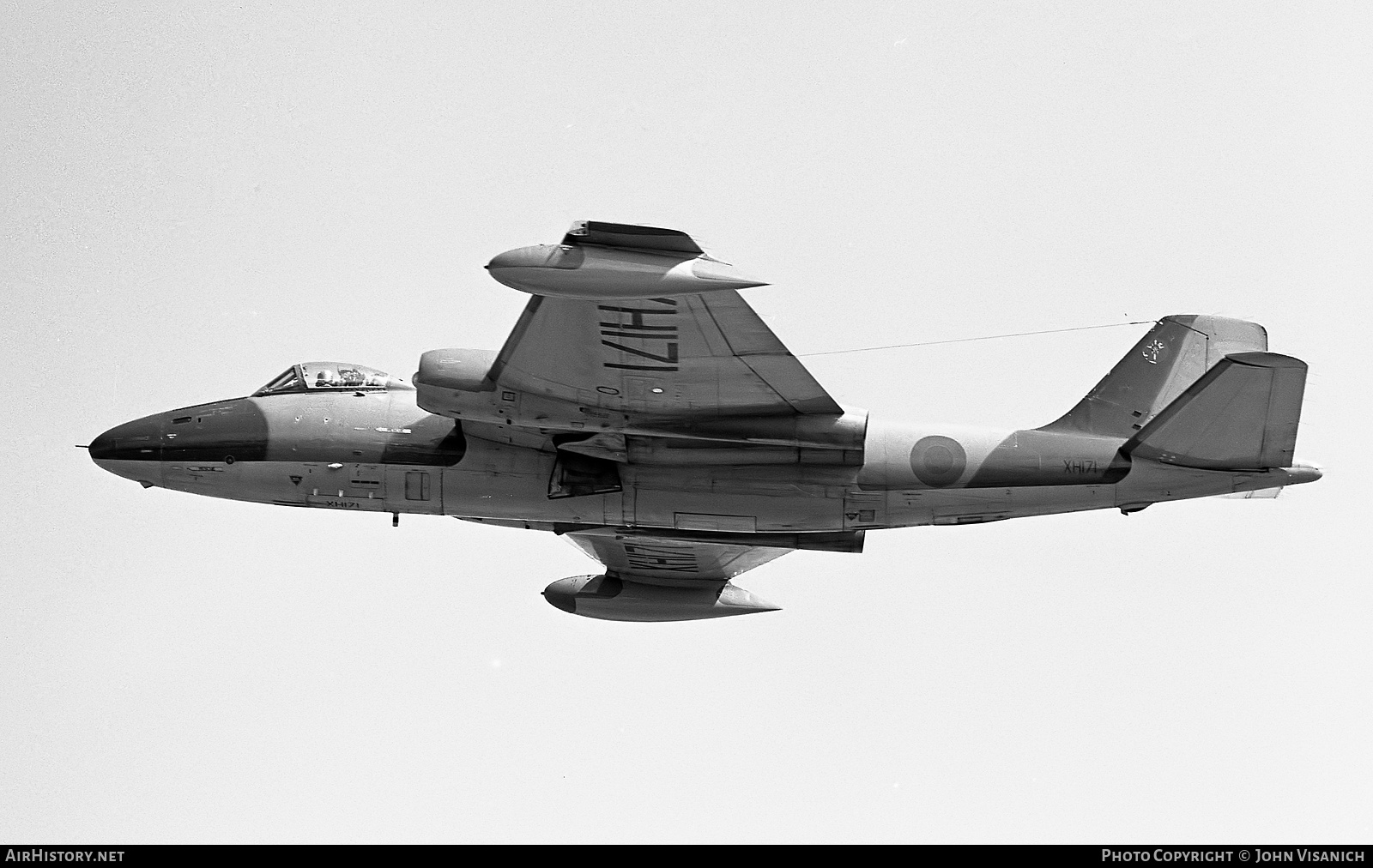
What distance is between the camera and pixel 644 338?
802 inches

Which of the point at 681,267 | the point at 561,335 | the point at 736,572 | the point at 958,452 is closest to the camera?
the point at 681,267

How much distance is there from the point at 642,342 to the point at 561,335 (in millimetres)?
1107

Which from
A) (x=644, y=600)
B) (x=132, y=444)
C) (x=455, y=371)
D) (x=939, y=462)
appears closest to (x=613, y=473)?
(x=455, y=371)

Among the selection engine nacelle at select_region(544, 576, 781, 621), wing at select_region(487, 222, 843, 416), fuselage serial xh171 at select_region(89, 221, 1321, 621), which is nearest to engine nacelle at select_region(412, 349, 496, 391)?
fuselage serial xh171 at select_region(89, 221, 1321, 621)

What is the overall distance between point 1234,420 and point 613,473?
903cm

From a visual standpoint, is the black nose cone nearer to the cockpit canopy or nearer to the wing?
the cockpit canopy

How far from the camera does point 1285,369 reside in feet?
68.5

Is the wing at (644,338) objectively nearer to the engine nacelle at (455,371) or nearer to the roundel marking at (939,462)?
the engine nacelle at (455,371)

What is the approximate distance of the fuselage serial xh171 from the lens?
20.8m

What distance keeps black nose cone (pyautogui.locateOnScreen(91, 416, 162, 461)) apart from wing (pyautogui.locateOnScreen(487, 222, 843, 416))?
600 centimetres

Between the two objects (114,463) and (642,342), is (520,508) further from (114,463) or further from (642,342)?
(114,463)

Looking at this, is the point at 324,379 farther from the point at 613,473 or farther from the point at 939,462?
the point at 939,462
